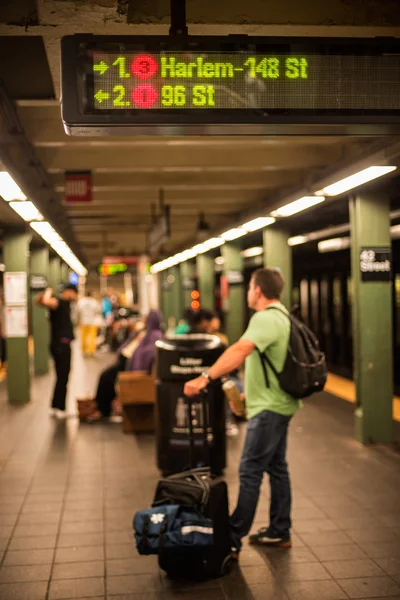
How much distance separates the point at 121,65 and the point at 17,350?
30.5 ft

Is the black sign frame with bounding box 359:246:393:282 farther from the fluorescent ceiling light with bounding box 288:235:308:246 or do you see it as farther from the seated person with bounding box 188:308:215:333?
the fluorescent ceiling light with bounding box 288:235:308:246

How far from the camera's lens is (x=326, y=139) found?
7523 mm

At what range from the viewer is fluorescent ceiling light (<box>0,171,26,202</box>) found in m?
5.84

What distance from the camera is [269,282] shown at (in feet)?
15.8

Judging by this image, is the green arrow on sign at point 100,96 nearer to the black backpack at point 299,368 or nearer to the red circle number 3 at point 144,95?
the red circle number 3 at point 144,95

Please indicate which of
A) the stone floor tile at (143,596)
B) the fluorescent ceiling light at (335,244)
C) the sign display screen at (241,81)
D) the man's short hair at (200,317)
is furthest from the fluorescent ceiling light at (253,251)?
the sign display screen at (241,81)

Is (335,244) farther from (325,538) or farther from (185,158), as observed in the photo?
(325,538)

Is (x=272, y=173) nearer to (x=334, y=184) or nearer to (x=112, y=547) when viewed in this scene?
(x=334, y=184)

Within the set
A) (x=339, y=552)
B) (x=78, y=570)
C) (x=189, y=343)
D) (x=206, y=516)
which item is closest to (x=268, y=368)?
(x=206, y=516)

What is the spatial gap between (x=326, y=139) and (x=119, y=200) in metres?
4.68

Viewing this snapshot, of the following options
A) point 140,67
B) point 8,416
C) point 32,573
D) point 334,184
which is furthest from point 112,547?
point 8,416

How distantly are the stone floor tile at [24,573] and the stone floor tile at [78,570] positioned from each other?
0.06m

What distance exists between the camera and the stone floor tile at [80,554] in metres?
4.73

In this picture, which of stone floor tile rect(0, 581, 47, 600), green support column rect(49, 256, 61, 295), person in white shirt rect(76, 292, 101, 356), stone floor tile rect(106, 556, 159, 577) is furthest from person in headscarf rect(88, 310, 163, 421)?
person in white shirt rect(76, 292, 101, 356)
